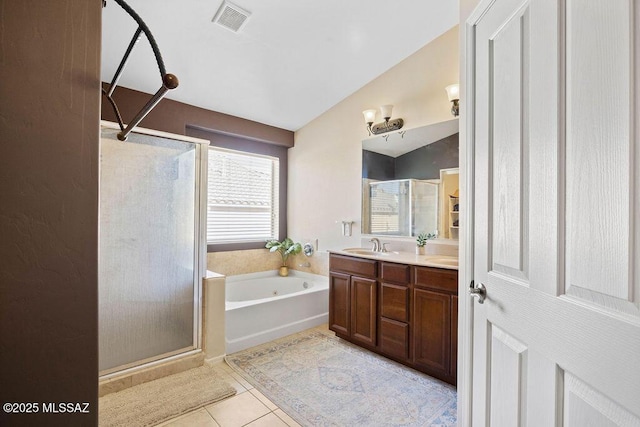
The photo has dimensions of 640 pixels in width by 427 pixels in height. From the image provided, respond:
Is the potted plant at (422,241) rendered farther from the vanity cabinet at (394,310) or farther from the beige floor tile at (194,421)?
the beige floor tile at (194,421)

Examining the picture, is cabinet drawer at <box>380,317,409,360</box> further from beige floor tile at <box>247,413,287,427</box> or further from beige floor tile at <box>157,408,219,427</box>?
beige floor tile at <box>157,408,219,427</box>

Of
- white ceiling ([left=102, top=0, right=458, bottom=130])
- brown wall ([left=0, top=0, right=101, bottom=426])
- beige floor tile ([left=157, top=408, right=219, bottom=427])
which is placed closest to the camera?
brown wall ([left=0, top=0, right=101, bottom=426])

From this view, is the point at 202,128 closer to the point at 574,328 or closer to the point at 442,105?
the point at 442,105

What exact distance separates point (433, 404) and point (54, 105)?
93.3 inches

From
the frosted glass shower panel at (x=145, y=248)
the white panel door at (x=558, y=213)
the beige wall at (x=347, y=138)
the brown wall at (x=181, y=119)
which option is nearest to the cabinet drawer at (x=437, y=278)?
the white panel door at (x=558, y=213)

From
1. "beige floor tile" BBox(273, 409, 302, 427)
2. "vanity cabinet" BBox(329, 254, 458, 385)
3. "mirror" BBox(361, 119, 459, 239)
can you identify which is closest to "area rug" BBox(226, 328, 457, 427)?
"beige floor tile" BBox(273, 409, 302, 427)

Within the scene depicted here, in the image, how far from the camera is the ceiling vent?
2193 millimetres

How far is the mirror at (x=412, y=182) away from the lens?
2.78 metres

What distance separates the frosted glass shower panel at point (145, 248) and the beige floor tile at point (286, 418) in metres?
0.95

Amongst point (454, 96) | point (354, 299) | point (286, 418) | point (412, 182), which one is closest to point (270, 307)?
point (354, 299)

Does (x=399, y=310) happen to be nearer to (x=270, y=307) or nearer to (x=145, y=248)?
(x=270, y=307)

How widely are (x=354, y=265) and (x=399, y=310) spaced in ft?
1.88

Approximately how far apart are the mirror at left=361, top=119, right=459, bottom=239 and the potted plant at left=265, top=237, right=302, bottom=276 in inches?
40.1

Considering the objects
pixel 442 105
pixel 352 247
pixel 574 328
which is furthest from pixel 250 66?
pixel 574 328
